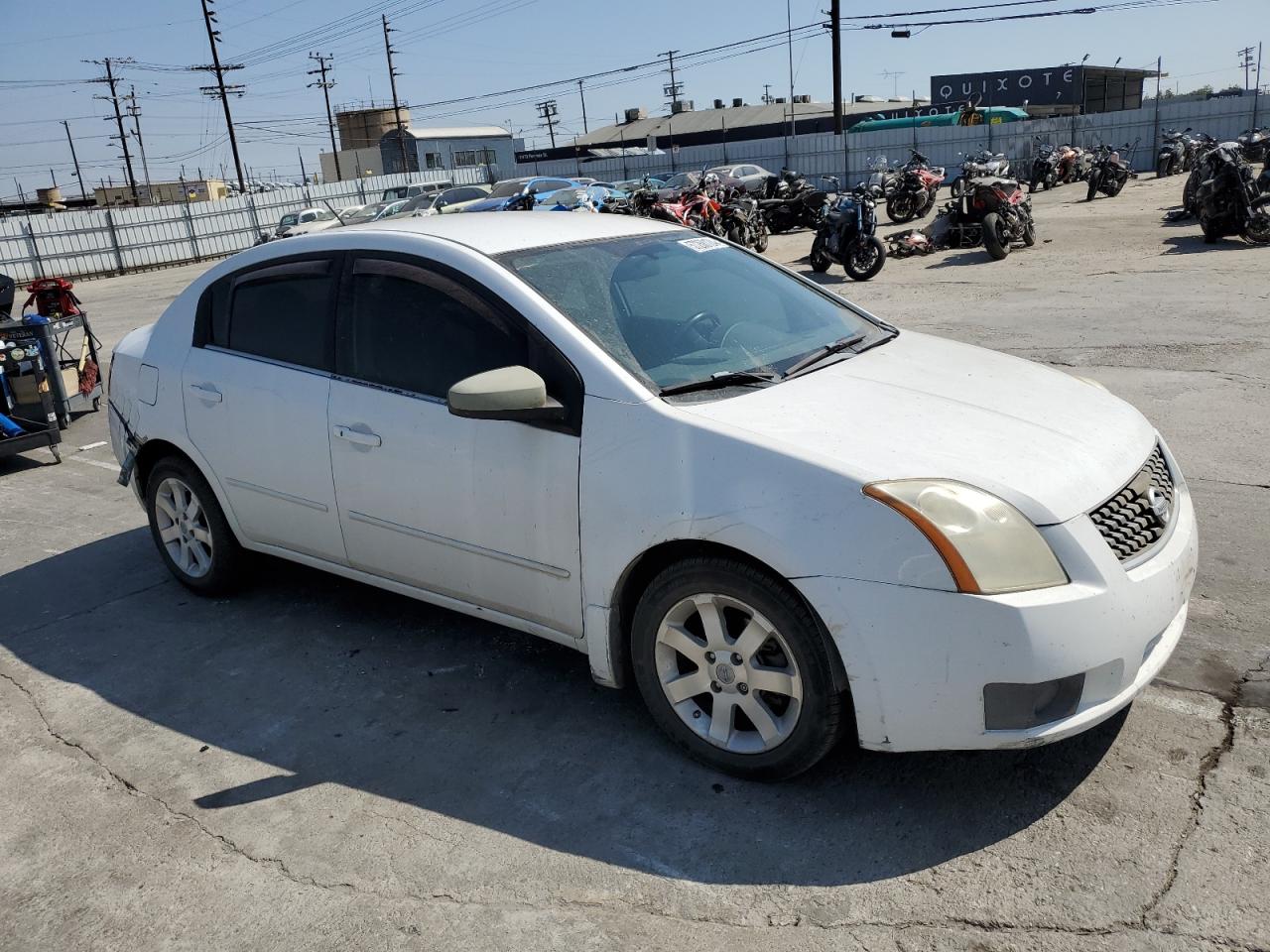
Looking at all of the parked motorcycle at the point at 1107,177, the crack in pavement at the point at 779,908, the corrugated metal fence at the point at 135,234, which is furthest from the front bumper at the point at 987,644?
the corrugated metal fence at the point at 135,234

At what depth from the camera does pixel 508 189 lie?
98.5 ft

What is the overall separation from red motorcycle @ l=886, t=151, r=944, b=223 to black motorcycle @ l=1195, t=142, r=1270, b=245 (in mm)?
9013

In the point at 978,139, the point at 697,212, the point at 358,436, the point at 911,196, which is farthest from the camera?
the point at 978,139

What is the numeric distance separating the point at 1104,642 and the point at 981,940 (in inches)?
32.5

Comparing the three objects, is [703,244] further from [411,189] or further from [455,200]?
[411,189]

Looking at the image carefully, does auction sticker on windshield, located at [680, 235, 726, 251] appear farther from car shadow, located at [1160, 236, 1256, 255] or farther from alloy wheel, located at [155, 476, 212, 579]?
car shadow, located at [1160, 236, 1256, 255]

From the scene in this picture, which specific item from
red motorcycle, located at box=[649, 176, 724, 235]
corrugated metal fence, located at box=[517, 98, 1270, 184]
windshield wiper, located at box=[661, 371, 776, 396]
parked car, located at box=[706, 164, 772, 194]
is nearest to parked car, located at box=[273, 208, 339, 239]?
parked car, located at box=[706, 164, 772, 194]

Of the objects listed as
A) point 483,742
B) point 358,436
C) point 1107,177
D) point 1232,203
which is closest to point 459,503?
point 358,436

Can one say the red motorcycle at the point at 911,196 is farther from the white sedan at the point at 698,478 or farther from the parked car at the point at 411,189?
the white sedan at the point at 698,478

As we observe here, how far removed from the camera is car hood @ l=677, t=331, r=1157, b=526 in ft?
9.28

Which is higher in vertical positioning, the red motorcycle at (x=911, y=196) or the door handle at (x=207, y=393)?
the door handle at (x=207, y=393)

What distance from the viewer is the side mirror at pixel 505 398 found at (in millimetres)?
3213

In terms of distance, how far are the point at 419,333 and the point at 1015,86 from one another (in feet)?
247

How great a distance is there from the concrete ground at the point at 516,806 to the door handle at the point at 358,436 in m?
0.94
